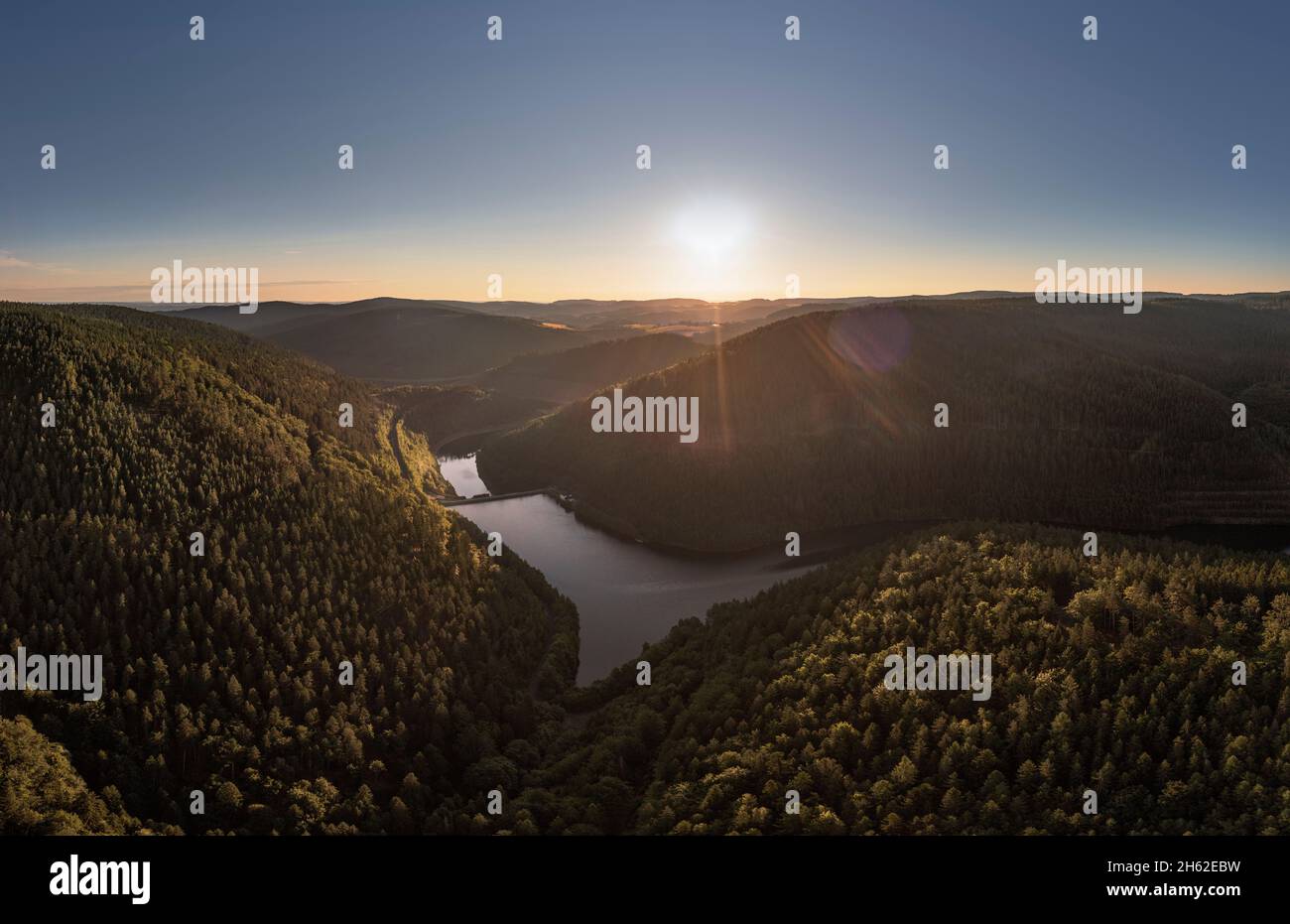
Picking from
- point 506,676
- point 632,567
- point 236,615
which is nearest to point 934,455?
point 632,567

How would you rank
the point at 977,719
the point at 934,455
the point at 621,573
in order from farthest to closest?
the point at 934,455 → the point at 621,573 → the point at 977,719

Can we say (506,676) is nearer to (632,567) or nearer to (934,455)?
(632,567)

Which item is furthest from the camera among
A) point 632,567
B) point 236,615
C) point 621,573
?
point 632,567

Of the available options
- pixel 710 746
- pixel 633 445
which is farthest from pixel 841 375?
pixel 710 746

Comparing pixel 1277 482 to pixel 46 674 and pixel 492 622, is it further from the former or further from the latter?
pixel 46 674

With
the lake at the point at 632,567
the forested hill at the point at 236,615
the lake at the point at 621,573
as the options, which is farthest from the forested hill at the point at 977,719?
the lake at the point at 632,567

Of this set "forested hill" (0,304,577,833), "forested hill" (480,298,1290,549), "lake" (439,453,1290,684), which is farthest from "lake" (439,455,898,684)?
"forested hill" (480,298,1290,549)
